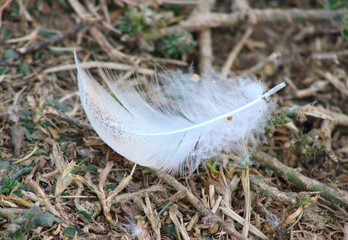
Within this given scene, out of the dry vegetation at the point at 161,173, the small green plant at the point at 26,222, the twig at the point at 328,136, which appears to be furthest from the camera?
the twig at the point at 328,136

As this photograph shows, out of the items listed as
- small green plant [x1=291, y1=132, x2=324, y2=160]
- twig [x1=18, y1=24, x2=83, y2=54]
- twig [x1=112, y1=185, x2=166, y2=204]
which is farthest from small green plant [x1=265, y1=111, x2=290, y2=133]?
twig [x1=18, y1=24, x2=83, y2=54]

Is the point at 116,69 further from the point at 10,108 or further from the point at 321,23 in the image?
the point at 321,23

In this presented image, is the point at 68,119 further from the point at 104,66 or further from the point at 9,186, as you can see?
the point at 104,66

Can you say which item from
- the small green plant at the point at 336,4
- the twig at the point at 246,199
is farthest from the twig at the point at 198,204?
the small green plant at the point at 336,4

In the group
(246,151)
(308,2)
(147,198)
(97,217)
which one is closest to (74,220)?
(97,217)

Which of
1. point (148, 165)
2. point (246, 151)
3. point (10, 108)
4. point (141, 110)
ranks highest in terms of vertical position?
point (10, 108)

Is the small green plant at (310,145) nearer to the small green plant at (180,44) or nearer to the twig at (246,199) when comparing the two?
the twig at (246,199)

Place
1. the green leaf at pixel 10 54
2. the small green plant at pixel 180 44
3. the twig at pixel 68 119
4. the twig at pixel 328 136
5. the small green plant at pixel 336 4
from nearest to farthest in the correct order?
the twig at pixel 68 119 → the twig at pixel 328 136 → the green leaf at pixel 10 54 → the small green plant at pixel 180 44 → the small green plant at pixel 336 4
